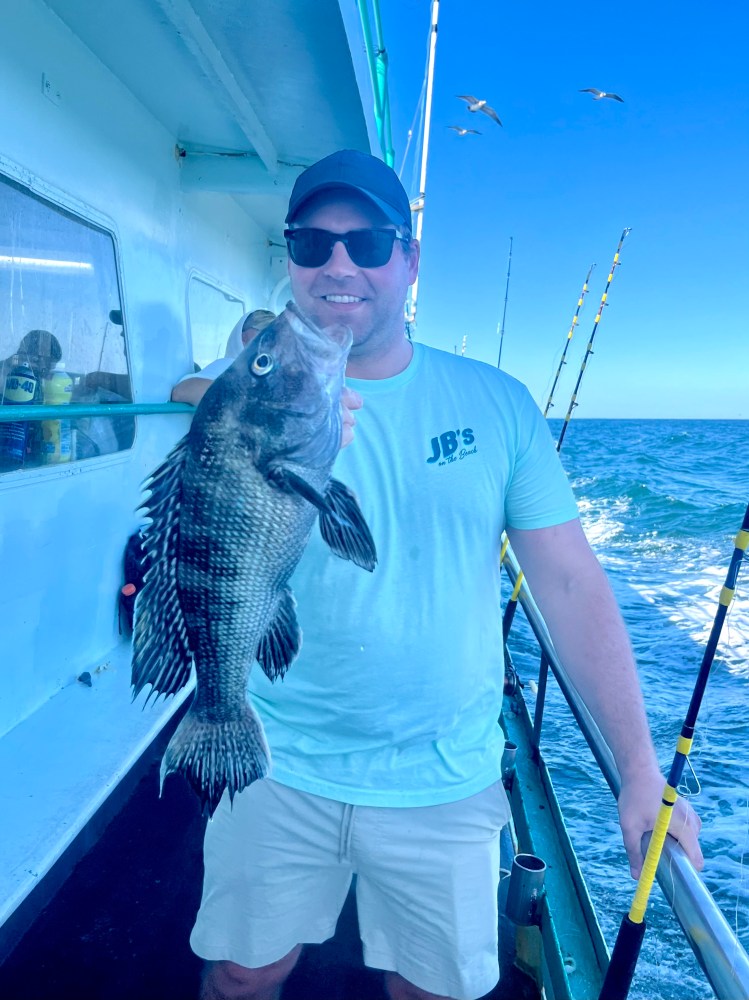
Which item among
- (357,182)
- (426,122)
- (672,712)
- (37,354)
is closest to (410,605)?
(357,182)

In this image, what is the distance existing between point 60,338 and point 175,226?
6.79 feet

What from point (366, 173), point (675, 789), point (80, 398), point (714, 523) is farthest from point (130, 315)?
point (714, 523)

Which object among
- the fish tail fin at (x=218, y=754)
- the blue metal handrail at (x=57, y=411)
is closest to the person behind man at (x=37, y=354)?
the blue metal handrail at (x=57, y=411)

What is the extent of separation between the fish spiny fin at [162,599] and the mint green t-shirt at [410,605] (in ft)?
1.39

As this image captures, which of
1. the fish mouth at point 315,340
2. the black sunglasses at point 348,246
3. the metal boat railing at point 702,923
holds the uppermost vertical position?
the black sunglasses at point 348,246

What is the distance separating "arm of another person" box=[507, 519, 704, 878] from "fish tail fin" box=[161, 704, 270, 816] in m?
0.99

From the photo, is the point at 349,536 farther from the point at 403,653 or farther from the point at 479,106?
the point at 479,106

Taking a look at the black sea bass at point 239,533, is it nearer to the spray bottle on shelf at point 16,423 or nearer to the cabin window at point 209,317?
the spray bottle on shelf at point 16,423

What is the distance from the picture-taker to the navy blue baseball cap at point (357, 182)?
2.02 m

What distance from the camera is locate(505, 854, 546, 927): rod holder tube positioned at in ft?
9.16

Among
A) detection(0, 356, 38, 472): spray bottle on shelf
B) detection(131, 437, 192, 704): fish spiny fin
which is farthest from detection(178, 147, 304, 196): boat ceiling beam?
detection(131, 437, 192, 704): fish spiny fin

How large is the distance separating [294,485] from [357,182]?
107 cm

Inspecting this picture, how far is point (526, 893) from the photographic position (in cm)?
279

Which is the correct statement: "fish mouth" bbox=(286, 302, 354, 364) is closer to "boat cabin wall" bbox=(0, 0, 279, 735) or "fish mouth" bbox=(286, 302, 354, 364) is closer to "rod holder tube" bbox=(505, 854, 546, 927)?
"boat cabin wall" bbox=(0, 0, 279, 735)
